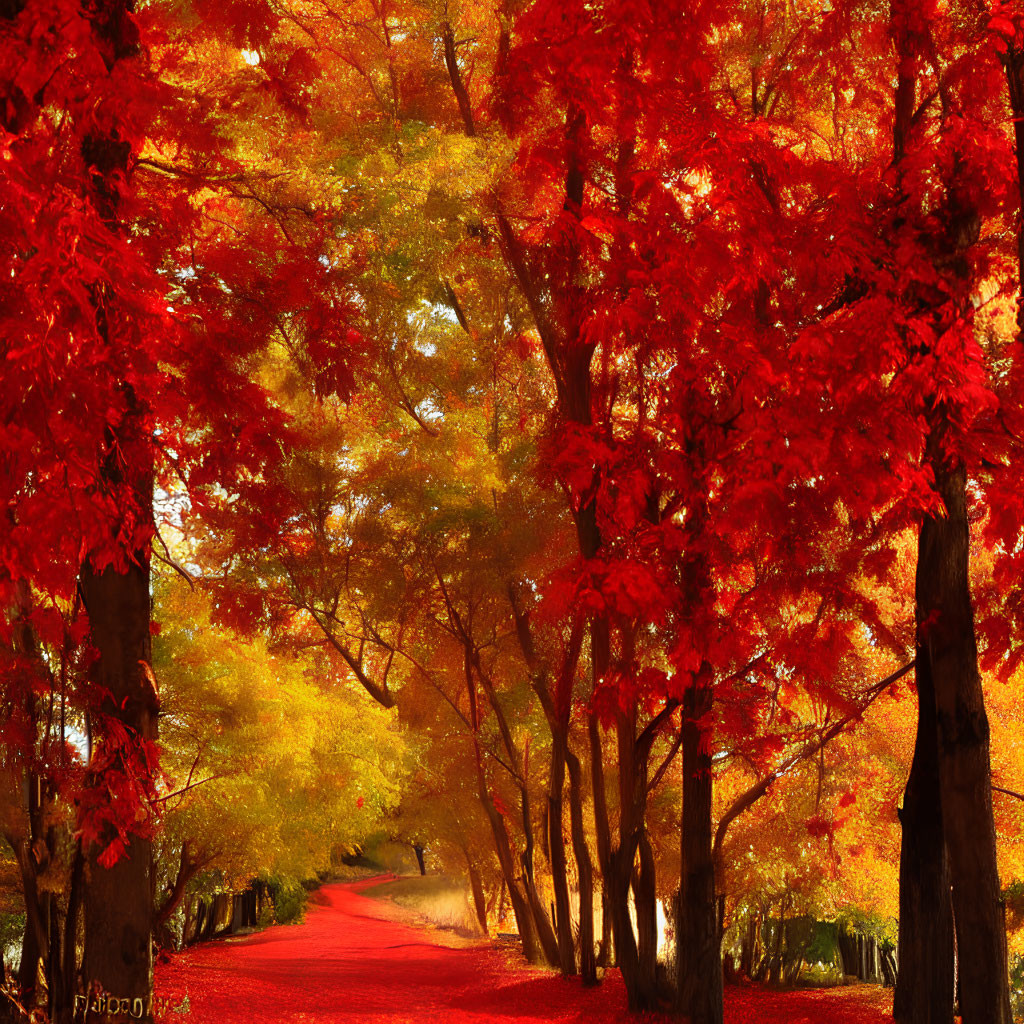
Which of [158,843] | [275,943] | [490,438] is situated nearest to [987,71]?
[490,438]

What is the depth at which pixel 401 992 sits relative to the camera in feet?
59.7

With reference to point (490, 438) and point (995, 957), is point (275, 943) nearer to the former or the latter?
point (490, 438)

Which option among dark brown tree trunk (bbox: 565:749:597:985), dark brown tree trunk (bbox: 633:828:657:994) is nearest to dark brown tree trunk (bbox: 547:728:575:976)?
dark brown tree trunk (bbox: 565:749:597:985)

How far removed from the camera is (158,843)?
20484 mm

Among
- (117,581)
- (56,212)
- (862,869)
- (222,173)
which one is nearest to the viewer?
(56,212)

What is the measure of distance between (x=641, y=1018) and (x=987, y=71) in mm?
10367

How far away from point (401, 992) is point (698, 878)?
9.73 metres

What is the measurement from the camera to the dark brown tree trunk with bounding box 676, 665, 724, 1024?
10273 mm

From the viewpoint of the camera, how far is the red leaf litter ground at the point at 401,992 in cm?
1459

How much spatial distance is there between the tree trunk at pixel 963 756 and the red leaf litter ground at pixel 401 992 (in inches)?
244

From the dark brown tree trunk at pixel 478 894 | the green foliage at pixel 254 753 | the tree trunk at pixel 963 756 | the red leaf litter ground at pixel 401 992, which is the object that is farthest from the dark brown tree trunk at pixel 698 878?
the dark brown tree trunk at pixel 478 894

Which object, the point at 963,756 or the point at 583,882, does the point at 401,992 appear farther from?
the point at 963,756

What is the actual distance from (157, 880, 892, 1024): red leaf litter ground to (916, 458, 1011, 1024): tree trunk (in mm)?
6191

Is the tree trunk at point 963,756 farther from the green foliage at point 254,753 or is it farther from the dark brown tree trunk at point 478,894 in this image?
the dark brown tree trunk at point 478,894
